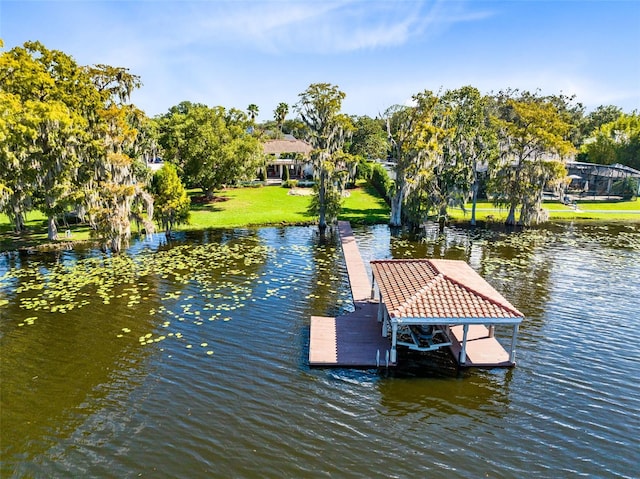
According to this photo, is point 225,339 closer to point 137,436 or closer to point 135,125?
point 137,436

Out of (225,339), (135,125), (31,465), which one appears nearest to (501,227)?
(225,339)

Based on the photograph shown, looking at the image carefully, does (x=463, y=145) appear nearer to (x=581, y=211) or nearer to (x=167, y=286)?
(x=581, y=211)

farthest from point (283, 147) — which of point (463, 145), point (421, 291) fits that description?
point (421, 291)

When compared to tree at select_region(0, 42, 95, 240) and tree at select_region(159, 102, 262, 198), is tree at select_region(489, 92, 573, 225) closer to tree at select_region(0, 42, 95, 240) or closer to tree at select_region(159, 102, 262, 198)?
tree at select_region(159, 102, 262, 198)

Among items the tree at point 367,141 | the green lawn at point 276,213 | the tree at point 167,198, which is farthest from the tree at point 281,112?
the tree at point 167,198

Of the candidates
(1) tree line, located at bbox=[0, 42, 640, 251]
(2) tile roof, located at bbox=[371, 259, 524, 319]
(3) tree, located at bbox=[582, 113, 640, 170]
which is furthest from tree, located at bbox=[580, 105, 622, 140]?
(2) tile roof, located at bbox=[371, 259, 524, 319]
